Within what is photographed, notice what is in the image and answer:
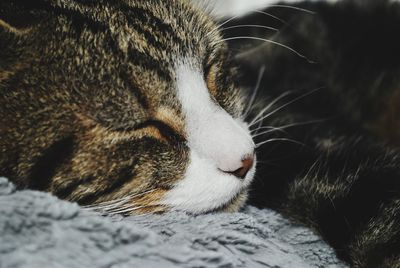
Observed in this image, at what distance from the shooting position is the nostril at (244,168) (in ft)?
2.20

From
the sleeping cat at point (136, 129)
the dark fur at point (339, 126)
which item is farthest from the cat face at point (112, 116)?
the dark fur at point (339, 126)

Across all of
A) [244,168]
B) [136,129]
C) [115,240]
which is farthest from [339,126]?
[115,240]

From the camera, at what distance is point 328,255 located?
2.15ft

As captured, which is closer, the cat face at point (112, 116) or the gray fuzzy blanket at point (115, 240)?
the gray fuzzy blanket at point (115, 240)

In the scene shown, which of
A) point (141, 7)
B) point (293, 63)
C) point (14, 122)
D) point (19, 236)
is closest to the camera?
point (19, 236)

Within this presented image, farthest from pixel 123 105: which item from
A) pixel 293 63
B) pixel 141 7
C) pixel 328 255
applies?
pixel 293 63

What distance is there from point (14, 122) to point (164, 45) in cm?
23

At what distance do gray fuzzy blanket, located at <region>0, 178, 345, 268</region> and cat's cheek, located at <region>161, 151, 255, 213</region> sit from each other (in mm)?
79

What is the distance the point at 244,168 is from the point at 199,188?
0.07 metres

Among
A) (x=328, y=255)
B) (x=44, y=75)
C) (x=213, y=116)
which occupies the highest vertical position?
(x=44, y=75)

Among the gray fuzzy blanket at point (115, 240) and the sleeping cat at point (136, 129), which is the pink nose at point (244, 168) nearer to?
the sleeping cat at point (136, 129)

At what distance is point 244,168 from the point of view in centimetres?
68

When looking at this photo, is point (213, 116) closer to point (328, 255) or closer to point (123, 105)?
point (123, 105)

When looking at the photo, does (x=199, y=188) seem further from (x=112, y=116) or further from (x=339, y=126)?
(x=339, y=126)
